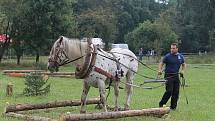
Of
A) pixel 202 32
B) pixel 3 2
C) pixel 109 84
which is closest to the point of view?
pixel 109 84

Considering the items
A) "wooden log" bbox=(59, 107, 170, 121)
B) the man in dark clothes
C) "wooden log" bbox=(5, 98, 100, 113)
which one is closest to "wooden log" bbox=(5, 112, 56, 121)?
"wooden log" bbox=(5, 98, 100, 113)

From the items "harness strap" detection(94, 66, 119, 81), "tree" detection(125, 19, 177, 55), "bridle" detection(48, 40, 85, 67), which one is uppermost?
"bridle" detection(48, 40, 85, 67)

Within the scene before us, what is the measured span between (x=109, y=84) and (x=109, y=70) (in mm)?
516

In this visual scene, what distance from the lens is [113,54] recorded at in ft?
45.9

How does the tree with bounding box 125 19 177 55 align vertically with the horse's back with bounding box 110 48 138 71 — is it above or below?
below

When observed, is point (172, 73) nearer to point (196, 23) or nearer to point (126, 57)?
point (126, 57)

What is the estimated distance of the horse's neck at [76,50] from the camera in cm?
1260

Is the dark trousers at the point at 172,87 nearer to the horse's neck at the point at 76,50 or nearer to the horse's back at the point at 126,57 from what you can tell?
the horse's back at the point at 126,57

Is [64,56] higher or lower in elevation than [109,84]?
higher

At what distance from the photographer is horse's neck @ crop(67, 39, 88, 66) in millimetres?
12602

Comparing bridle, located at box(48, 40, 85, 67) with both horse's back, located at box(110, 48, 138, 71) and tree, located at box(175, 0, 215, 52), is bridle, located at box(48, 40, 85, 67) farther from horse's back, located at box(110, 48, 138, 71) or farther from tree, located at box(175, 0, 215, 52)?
tree, located at box(175, 0, 215, 52)

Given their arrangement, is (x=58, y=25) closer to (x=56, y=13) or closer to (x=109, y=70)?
(x=56, y=13)

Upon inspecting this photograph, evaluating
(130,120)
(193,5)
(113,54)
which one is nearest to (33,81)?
(113,54)

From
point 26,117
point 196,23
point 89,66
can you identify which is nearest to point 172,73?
point 89,66
